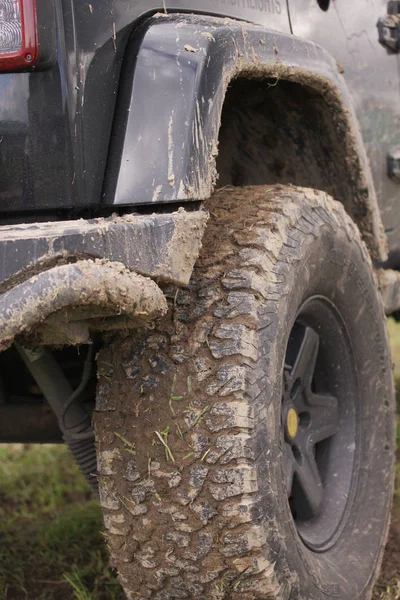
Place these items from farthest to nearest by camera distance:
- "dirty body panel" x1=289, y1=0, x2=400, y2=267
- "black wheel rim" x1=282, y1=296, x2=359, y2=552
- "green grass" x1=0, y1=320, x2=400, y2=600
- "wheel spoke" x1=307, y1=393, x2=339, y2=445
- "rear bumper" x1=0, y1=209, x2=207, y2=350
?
"green grass" x1=0, y1=320, x2=400, y2=600 < "dirty body panel" x1=289, y1=0, x2=400, y2=267 < "wheel spoke" x1=307, y1=393, x2=339, y2=445 < "black wheel rim" x1=282, y1=296, x2=359, y2=552 < "rear bumper" x1=0, y1=209, x2=207, y2=350

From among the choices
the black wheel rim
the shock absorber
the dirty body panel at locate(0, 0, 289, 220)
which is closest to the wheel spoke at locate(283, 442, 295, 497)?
the black wheel rim

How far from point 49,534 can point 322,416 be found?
3.83ft

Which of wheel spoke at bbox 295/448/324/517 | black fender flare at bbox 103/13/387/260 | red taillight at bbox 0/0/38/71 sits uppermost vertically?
red taillight at bbox 0/0/38/71

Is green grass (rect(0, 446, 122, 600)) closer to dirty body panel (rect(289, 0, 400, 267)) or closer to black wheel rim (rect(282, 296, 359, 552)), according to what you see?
black wheel rim (rect(282, 296, 359, 552))

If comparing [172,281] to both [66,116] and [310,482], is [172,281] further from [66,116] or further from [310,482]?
[310,482]

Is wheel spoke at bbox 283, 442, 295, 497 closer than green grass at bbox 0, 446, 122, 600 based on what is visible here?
Yes

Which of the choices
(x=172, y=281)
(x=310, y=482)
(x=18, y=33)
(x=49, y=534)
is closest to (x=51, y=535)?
(x=49, y=534)

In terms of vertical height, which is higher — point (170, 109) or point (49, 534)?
point (170, 109)

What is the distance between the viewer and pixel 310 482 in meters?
2.36

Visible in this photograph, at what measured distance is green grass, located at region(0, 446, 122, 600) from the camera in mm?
2732

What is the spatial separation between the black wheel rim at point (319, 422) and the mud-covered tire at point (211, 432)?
11.1 inches

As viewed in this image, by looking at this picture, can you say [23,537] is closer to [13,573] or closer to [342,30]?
[13,573]

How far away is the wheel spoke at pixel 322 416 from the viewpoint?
95.3 inches

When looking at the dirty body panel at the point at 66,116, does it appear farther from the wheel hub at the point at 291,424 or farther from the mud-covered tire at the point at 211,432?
the wheel hub at the point at 291,424
